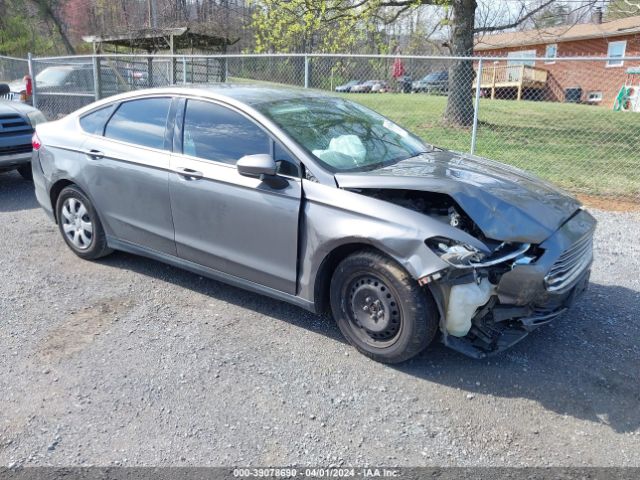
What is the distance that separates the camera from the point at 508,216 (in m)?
3.24

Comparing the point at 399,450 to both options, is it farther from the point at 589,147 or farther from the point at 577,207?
the point at 589,147

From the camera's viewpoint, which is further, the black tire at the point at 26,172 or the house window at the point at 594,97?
the house window at the point at 594,97

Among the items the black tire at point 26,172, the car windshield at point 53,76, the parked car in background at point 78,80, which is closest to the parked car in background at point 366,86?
the parked car in background at point 78,80

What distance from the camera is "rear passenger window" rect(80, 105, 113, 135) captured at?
15.6 feet

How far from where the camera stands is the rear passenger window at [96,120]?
187 inches

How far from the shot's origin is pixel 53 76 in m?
13.0

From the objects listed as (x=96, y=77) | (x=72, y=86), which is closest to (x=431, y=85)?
(x=96, y=77)

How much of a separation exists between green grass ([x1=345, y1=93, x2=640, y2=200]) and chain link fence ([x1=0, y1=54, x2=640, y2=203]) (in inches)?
1.0

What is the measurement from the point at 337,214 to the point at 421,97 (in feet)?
43.5

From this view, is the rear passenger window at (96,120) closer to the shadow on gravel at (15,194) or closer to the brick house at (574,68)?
the shadow on gravel at (15,194)

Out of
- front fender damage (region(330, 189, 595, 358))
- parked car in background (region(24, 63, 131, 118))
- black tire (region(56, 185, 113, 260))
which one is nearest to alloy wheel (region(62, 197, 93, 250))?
black tire (region(56, 185, 113, 260))

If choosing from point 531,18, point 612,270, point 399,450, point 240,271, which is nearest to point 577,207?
point 612,270

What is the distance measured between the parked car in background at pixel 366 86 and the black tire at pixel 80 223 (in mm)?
10666

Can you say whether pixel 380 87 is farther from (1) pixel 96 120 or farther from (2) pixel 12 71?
(1) pixel 96 120
